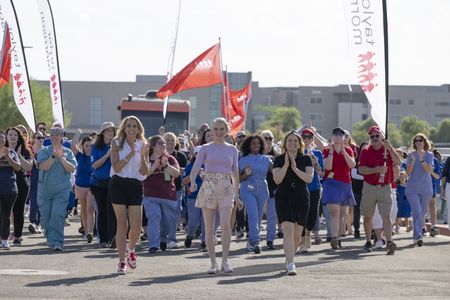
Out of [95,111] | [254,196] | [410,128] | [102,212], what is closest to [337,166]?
[254,196]

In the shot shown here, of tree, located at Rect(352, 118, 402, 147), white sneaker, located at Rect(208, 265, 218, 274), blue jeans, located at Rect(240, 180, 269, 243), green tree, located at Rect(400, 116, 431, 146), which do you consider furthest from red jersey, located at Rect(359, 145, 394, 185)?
green tree, located at Rect(400, 116, 431, 146)

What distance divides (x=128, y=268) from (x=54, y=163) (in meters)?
3.75

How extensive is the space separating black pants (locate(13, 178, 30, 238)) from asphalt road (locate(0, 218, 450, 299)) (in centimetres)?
34

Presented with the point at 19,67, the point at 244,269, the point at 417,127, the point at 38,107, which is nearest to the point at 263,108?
the point at 417,127

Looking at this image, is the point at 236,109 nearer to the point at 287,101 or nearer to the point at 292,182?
the point at 292,182

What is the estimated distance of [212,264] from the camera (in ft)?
48.6

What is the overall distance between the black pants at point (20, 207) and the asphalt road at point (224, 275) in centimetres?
34

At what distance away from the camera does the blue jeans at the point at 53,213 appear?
715 inches

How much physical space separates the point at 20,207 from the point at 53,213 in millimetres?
1631

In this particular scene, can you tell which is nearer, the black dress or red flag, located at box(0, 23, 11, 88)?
the black dress

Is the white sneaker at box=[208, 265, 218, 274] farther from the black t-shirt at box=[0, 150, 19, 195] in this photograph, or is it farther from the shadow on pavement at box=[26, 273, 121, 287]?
the black t-shirt at box=[0, 150, 19, 195]

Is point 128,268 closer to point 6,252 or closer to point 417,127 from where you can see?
point 6,252

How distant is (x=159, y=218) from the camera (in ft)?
60.8

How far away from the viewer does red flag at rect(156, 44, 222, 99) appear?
28.1 meters
